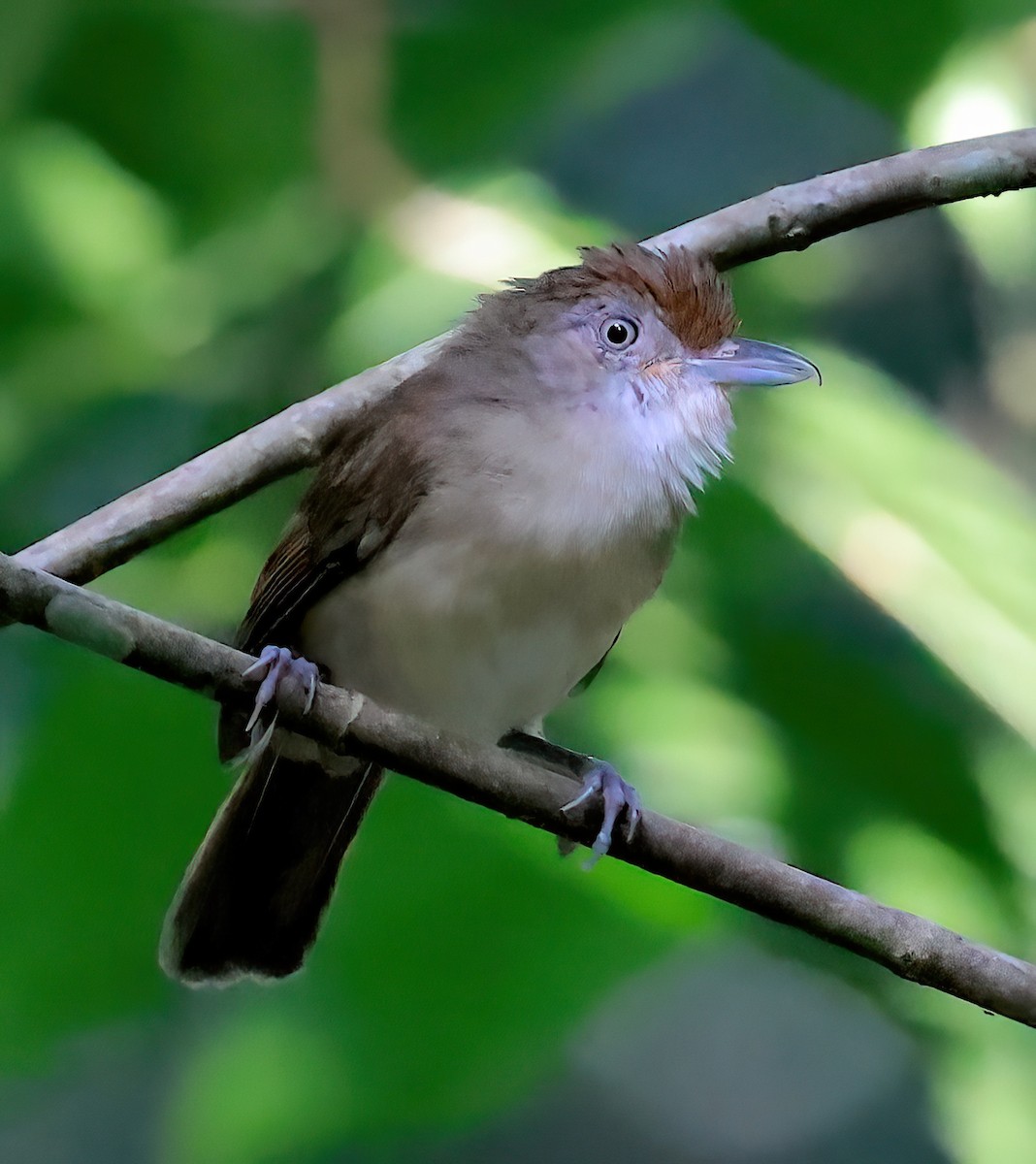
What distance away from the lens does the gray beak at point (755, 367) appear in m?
1.40

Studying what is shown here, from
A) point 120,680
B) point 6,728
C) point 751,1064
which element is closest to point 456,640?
point 120,680

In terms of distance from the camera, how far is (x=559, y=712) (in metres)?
1.88

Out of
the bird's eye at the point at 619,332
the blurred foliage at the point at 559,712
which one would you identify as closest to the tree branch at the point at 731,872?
the bird's eye at the point at 619,332

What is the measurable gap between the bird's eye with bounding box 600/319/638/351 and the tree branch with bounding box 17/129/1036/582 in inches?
5.5

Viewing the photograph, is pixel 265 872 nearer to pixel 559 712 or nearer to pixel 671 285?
pixel 559 712

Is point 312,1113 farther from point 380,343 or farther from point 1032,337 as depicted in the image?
point 1032,337

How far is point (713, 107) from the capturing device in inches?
87.5

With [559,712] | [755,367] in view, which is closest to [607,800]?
[755,367]

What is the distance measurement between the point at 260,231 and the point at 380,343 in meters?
0.36

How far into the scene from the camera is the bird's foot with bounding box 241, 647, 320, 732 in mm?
1058

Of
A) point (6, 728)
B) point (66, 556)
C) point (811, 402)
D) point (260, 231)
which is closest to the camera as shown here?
point (66, 556)

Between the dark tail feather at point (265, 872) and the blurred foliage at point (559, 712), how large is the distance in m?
0.16

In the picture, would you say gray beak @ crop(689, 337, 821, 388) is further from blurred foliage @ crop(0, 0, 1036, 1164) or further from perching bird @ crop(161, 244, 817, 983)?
blurred foliage @ crop(0, 0, 1036, 1164)

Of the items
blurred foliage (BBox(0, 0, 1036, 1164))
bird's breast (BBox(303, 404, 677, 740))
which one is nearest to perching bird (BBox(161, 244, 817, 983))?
bird's breast (BBox(303, 404, 677, 740))
